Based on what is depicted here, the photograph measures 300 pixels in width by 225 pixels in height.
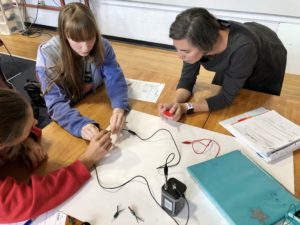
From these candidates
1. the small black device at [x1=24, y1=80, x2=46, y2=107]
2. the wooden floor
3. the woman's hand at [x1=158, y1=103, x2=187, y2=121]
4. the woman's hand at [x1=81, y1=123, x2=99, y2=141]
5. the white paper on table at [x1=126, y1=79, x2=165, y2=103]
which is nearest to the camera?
the woman's hand at [x1=81, y1=123, x2=99, y2=141]

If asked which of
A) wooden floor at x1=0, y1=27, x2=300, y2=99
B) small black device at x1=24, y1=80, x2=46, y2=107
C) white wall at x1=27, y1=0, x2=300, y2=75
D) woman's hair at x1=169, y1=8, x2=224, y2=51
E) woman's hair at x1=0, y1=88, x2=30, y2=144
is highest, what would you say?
woman's hair at x1=169, y1=8, x2=224, y2=51

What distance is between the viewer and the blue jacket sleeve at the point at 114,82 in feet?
4.21

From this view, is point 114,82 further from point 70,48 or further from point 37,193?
point 37,193

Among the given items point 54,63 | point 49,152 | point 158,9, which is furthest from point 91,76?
point 158,9

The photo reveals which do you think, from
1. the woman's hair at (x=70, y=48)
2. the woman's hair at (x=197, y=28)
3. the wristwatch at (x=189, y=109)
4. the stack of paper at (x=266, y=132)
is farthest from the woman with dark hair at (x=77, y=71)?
the stack of paper at (x=266, y=132)

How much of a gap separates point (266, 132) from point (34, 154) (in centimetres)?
91

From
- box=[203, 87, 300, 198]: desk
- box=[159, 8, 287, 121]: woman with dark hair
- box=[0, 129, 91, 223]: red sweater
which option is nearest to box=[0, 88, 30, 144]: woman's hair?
box=[0, 129, 91, 223]: red sweater

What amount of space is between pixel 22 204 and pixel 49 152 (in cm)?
29

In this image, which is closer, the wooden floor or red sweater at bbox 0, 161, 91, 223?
red sweater at bbox 0, 161, 91, 223

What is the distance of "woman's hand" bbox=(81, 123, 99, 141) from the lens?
109 centimetres

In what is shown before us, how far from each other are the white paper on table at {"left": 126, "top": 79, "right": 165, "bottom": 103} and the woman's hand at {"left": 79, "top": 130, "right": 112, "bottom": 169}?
14.9 inches

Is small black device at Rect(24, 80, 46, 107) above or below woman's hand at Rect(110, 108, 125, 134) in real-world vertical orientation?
below

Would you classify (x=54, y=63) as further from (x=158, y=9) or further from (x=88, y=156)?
(x=158, y=9)

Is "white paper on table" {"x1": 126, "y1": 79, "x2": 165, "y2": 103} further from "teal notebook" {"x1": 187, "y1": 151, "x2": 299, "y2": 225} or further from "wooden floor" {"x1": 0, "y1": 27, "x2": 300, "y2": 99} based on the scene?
"wooden floor" {"x1": 0, "y1": 27, "x2": 300, "y2": 99}
